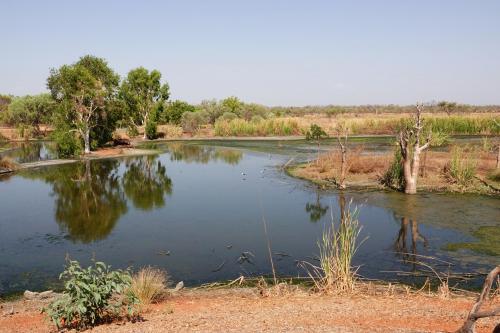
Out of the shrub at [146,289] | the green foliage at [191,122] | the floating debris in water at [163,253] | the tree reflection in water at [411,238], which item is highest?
the green foliage at [191,122]

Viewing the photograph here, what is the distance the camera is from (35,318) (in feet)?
24.5

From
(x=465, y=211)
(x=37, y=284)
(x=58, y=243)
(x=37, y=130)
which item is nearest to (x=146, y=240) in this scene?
(x=58, y=243)

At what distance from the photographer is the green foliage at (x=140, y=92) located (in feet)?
163

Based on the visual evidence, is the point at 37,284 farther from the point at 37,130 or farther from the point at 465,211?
the point at 37,130

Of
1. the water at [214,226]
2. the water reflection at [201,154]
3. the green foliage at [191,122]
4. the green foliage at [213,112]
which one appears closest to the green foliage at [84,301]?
the water at [214,226]

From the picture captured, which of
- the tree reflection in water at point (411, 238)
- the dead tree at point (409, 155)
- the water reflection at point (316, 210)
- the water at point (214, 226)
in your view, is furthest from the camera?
the dead tree at point (409, 155)

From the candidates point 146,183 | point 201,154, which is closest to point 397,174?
point 146,183

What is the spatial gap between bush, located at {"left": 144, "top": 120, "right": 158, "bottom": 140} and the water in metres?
23.9

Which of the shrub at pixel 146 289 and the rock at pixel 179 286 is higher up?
the shrub at pixel 146 289

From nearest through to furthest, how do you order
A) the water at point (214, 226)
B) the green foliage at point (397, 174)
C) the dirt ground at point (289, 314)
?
1. the dirt ground at point (289, 314)
2. the water at point (214, 226)
3. the green foliage at point (397, 174)

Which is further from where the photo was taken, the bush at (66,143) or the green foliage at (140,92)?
the green foliage at (140,92)

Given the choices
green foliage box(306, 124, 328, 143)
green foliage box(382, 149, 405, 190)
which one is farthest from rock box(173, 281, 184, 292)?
A: green foliage box(306, 124, 328, 143)

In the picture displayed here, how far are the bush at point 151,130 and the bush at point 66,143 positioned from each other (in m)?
14.6

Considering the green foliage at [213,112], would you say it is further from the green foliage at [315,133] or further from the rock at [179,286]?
the rock at [179,286]
